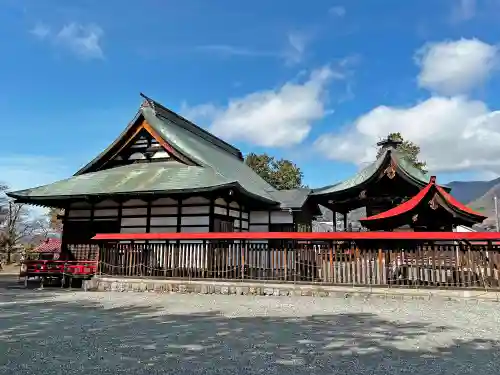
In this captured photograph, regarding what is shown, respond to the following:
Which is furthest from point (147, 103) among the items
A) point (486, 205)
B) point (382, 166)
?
point (486, 205)

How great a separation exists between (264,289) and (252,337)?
18.1 feet

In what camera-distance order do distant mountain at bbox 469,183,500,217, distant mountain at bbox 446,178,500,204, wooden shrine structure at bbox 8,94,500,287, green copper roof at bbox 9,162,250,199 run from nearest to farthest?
wooden shrine structure at bbox 8,94,500,287 < green copper roof at bbox 9,162,250,199 < distant mountain at bbox 469,183,500,217 < distant mountain at bbox 446,178,500,204

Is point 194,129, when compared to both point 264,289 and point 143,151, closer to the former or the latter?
point 143,151

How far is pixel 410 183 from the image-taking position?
14477 millimetres

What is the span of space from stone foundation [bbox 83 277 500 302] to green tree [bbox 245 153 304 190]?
23.7 m

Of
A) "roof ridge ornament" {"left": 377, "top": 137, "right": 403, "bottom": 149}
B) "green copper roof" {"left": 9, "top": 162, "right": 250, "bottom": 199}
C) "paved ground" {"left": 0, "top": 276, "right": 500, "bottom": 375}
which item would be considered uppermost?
"roof ridge ornament" {"left": 377, "top": 137, "right": 403, "bottom": 149}

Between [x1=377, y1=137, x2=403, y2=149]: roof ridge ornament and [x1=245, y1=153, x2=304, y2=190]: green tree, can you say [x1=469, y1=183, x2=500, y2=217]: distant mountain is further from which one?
[x1=377, y1=137, x2=403, y2=149]: roof ridge ornament

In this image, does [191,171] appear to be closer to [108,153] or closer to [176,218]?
[176,218]

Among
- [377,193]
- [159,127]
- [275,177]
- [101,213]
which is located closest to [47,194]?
[101,213]

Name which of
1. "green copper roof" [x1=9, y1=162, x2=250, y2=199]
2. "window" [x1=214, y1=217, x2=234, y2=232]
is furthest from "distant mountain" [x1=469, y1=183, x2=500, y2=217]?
"green copper roof" [x1=9, y1=162, x2=250, y2=199]

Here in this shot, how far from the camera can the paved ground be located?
14.9 ft

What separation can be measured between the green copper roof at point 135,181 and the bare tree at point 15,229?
51.5ft

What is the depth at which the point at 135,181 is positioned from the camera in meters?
15.1

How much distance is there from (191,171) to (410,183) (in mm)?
8500
